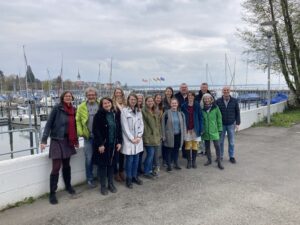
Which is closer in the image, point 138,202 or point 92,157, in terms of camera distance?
point 138,202

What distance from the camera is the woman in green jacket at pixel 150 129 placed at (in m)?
5.89

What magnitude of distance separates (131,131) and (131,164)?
24.0 inches

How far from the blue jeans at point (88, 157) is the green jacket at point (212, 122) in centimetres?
268

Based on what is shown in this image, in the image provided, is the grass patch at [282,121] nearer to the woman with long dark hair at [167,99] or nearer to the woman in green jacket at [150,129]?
the woman with long dark hair at [167,99]

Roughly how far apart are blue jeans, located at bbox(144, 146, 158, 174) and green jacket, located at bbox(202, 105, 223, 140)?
4.67 ft

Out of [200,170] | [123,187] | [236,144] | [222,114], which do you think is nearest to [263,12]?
[236,144]

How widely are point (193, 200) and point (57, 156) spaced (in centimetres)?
228

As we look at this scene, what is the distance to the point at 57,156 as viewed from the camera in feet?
16.1

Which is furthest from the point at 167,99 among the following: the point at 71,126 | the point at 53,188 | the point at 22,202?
the point at 22,202

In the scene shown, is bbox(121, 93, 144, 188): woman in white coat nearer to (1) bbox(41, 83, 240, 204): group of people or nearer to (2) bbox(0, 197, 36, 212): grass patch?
(1) bbox(41, 83, 240, 204): group of people

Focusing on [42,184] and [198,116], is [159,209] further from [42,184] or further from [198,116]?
[198,116]

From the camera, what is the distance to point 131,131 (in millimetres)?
5477

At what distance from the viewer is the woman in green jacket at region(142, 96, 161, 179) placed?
5.89 meters

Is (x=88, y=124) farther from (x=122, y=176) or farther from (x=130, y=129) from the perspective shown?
(x=122, y=176)
